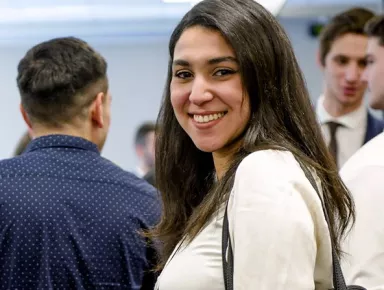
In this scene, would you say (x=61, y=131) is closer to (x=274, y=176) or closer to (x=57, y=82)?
(x=57, y=82)

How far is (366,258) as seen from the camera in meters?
2.12

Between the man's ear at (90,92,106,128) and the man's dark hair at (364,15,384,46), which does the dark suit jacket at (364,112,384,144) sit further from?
the man's ear at (90,92,106,128)

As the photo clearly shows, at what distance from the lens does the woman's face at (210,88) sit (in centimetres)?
171

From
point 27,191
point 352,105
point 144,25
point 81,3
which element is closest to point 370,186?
point 27,191

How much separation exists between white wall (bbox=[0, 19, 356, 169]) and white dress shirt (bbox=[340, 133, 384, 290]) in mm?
5668

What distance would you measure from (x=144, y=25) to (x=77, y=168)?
513cm

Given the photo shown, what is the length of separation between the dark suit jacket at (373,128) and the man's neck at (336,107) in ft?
0.36

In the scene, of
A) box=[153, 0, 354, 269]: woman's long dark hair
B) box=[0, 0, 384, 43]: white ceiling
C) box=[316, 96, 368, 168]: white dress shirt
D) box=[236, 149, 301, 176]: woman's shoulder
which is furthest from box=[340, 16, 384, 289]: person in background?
box=[0, 0, 384, 43]: white ceiling

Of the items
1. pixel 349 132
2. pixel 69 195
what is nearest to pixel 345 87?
pixel 349 132

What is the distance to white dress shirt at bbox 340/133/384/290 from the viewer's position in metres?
2.10

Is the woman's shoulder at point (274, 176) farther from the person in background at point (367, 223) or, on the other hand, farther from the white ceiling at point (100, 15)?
the white ceiling at point (100, 15)

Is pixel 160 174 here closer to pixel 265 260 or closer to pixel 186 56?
pixel 186 56

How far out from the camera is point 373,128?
3.74m

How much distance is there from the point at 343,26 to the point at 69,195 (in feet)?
6.79
